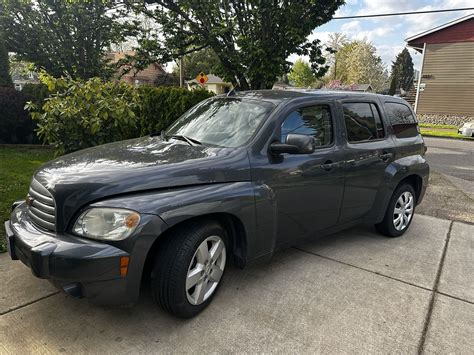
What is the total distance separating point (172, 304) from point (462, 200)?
589 centimetres

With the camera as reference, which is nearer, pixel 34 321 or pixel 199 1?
pixel 34 321

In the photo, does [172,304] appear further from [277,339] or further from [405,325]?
[405,325]

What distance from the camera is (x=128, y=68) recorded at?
11141 millimetres

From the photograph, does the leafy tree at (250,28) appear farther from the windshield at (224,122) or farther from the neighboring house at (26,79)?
the windshield at (224,122)

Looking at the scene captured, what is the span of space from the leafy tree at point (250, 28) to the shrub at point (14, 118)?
3.93 metres

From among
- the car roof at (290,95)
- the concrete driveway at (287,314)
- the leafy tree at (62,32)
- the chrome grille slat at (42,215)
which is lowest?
the concrete driveway at (287,314)

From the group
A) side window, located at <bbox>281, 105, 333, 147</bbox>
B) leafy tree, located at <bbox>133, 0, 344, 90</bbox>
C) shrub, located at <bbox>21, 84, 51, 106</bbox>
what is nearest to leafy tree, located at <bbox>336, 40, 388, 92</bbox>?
leafy tree, located at <bbox>133, 0, 344, 90</bbox>

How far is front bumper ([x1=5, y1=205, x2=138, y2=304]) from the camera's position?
2.24 meters

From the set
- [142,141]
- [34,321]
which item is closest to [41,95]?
[142,141]

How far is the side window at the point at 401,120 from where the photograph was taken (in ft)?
14.6

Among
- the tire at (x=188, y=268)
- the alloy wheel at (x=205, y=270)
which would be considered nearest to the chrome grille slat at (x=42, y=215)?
A: the tire at (x=188, y=268)

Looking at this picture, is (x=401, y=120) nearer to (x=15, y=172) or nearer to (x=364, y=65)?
(x=15, y=172)

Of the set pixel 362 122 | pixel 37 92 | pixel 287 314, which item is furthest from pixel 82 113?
pixel 37 92

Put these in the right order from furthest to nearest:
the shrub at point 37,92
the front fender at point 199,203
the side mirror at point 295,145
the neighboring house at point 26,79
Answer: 1. the neighboring house at point 26,79
2. the shrub at point 37,92
3. the side mirror at point 295,145
4. the front fender at point 199,203
